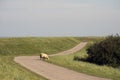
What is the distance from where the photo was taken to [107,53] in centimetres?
3853

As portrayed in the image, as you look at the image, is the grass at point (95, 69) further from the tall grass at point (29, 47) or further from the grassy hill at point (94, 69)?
the tall grass at point (29, 47)

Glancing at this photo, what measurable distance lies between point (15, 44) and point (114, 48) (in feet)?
89.3

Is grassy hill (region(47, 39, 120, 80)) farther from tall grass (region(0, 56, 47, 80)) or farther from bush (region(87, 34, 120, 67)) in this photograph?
tall grass (region(0, 56, 47, 80))

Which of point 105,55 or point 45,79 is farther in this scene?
point 105,55

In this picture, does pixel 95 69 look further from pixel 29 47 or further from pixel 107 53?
pixel 29 47

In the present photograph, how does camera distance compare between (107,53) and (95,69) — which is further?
(107,53)

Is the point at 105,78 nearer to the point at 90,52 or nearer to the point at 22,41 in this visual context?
the point at 90,52

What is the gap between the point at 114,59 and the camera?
122ft

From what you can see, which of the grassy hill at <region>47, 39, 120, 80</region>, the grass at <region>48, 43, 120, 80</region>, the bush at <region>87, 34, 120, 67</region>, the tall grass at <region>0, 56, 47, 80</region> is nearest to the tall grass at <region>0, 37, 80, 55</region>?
the bush at <region>87, 34, 120, 67</region>

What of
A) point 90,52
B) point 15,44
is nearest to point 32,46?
point 15,44

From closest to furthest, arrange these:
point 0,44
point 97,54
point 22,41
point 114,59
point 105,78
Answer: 1. point 105,78
2. point 114,59
3. point 97,54
4. point 0,44
5. point 22,41

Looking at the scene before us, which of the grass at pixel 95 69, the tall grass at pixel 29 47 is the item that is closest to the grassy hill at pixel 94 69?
the grass at pixel 95 69

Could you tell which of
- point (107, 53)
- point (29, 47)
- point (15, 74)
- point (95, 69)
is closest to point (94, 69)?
point (95, 69)

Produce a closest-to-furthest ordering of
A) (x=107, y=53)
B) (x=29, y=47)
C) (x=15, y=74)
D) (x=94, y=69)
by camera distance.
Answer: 1. (x=15, y=74)
2. (x=94, y=69)
3. (x=107, y=53)
4. (x=29, y=47)
